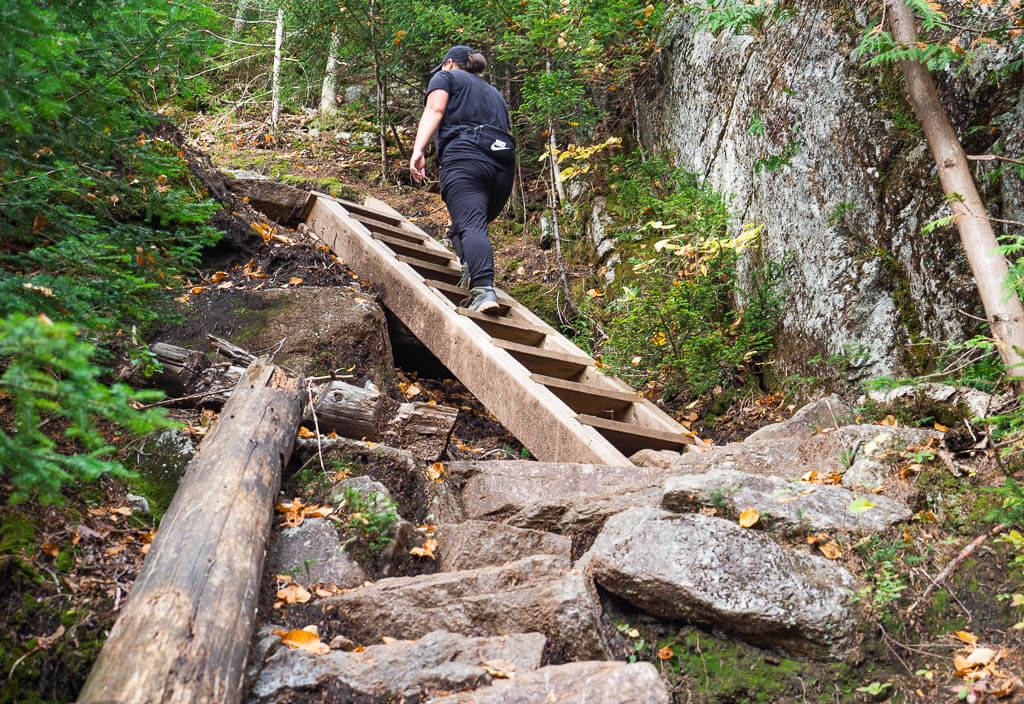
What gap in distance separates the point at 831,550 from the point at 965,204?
69.1 inches

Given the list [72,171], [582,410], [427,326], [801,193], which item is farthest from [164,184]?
[801,193]

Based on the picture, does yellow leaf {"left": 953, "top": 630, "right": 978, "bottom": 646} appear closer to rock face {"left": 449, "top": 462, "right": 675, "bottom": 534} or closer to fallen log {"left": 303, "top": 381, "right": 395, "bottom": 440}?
rock face {"left": 449, "top": 462, "right": 675, "bottom": 534}

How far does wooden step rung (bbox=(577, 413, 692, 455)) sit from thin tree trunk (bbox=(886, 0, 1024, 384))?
1.78m

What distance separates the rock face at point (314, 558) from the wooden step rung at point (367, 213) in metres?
4.23

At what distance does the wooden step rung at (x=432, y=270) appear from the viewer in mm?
5816

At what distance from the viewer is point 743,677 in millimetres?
2264

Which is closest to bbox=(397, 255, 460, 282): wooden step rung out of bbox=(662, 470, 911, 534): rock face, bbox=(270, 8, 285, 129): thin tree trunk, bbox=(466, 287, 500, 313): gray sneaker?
bbox=(466, 287, 500, 313): gray sneaker

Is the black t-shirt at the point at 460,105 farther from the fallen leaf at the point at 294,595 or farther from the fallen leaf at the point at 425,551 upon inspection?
the fallen leaf at the point at 294,595

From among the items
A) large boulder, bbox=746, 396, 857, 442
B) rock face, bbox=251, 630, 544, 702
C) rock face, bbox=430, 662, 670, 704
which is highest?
large boulder, bbox=746, 396, 857, 442

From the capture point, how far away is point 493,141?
214 inches

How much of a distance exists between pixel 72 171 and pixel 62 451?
1138mm

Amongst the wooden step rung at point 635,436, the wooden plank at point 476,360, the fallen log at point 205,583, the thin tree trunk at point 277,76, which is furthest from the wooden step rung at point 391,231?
the thin tree trunk at point 277,76

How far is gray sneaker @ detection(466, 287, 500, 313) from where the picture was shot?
515 cm

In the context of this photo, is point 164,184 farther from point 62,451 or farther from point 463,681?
point 463,681
